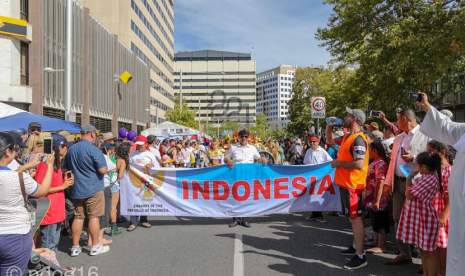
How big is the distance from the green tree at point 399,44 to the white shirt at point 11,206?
11739 millimetres

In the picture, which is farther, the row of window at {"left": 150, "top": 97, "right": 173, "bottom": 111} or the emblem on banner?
the row of window at {"left": 150, "top": 97, "right": 173, "bottom": 111}

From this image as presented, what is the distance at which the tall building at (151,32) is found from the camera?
45.6m

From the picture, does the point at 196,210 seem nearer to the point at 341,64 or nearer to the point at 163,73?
the point at 341,64

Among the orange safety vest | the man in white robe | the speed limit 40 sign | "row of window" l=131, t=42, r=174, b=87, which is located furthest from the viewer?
"row of window" l=131, t=42, r=174, b=87

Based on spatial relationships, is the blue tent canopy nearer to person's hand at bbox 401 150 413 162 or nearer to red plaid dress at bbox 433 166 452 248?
person's hand at bbox 401 150 413 162

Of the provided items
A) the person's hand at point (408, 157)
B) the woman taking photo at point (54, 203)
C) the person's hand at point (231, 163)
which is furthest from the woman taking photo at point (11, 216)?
the person's hand at point (231, 163)

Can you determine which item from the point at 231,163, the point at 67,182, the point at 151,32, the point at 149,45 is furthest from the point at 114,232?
the point at 151,32

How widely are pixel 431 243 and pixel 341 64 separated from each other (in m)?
18.5

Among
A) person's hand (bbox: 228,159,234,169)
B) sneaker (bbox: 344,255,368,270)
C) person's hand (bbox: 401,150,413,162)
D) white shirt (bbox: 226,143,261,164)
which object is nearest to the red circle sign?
white shirt (bbox: 226,143,261,164)

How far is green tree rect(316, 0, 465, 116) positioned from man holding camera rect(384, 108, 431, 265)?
7324 millimetres

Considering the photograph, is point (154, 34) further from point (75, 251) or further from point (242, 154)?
point (75, 251)

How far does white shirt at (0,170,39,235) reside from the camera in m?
3.04

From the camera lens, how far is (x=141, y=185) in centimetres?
744

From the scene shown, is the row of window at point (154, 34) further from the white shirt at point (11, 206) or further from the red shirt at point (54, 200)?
the white shirt at point (11, 206)
